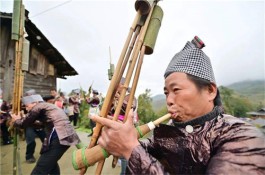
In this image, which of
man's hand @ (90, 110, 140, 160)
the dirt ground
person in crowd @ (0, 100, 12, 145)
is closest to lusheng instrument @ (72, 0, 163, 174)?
man's hand @ (90, 110, 140, 160)

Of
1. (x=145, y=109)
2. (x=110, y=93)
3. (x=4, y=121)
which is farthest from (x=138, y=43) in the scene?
(x=145, y=109)

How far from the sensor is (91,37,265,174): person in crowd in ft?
3.65

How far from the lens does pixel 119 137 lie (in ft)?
3.87

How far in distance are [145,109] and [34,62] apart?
7515 millimetres

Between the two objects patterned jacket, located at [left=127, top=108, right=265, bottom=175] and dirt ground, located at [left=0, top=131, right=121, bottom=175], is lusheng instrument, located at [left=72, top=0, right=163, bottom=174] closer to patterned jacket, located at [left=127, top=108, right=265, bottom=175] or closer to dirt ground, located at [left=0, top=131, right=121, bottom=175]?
patterned jacket, located at [left=127, top=108, right=265, bottom=175]

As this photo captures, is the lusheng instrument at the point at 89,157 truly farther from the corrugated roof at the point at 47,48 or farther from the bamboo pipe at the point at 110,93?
the corrugated roof at the point at 47,48

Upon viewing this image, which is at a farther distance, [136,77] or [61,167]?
[61,167]

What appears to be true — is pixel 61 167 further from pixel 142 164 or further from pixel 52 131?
pixel 142 164

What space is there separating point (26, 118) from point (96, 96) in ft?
17.5

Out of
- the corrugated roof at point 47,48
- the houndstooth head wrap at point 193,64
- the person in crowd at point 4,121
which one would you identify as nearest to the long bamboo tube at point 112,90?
the houndstooth head wrap at point 193,64

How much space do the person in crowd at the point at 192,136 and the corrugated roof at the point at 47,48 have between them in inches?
324

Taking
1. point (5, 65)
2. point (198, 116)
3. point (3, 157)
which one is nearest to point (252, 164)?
point (198, 116)

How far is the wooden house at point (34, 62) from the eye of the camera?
8.38m

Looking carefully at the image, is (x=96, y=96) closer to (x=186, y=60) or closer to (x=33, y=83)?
Result: (x=33, y=83)
